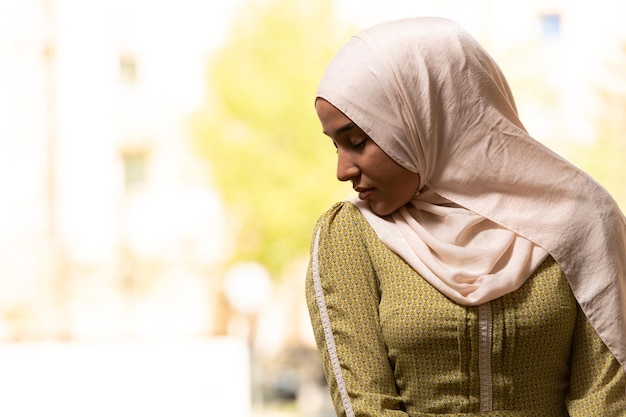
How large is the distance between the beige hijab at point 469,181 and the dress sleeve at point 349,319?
0.04 metres

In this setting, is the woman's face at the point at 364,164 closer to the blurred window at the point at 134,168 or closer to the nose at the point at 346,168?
the nose at the point at 346,168

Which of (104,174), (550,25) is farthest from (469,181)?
(550,25)

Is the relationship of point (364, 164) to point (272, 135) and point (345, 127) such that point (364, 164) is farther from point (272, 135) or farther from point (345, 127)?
point (272, 135)

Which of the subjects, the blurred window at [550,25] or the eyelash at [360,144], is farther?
the blurred window at [550,25]

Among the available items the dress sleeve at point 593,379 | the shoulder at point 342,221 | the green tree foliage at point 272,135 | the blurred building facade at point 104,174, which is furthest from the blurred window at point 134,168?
the dress sleeve at point 593,379

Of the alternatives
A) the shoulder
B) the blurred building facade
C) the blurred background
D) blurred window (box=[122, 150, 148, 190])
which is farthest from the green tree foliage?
the shoulder

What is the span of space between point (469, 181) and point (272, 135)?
788 cm

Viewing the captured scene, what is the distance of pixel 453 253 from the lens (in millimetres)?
1181

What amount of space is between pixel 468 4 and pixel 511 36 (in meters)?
0.47

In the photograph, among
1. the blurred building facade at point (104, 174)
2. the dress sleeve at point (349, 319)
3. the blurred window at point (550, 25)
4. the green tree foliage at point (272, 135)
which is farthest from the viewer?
the green tree foliage at point (272, 135)

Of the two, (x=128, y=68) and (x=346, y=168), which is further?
(x=128, y=68)

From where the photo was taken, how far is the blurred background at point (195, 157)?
8.32m

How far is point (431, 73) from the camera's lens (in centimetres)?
115

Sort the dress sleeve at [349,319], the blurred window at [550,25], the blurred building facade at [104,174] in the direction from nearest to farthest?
the dress sleeve at [349,319] → the blurred window at [550,25] → the blurred building facade at [104,174]
